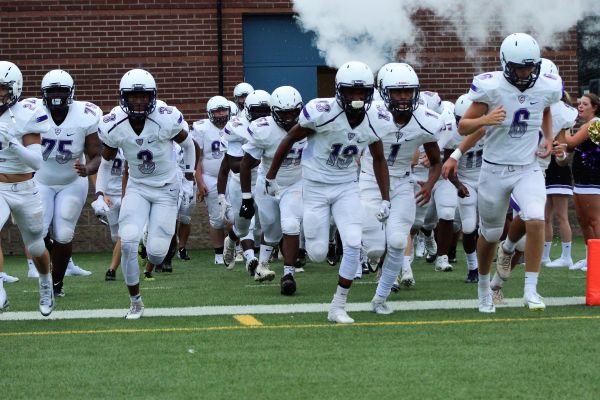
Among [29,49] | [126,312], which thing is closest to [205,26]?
[29,49]

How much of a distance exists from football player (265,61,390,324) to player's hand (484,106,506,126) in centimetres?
88

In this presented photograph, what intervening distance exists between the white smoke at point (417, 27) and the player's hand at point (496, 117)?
1094 centimetres

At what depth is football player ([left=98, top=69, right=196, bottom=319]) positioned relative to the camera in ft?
30.1

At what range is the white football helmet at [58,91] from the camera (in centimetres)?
1088

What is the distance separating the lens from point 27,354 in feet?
24.6

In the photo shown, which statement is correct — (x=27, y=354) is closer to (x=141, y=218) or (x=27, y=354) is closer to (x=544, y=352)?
(x=141, y=218)

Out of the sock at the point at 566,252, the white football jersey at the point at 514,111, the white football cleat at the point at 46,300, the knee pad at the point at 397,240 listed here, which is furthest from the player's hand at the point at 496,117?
the sock at the point at 566,252

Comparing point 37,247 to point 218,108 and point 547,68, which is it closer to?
point 547,68

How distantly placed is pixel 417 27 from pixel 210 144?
17.0 ft

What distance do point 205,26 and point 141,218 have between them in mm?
10342

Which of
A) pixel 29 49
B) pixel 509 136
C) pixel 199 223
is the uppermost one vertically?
pixel 29 49

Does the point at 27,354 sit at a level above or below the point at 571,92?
below

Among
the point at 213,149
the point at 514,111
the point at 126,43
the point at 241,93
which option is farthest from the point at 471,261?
the point at 126,43

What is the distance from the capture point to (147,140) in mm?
9344
